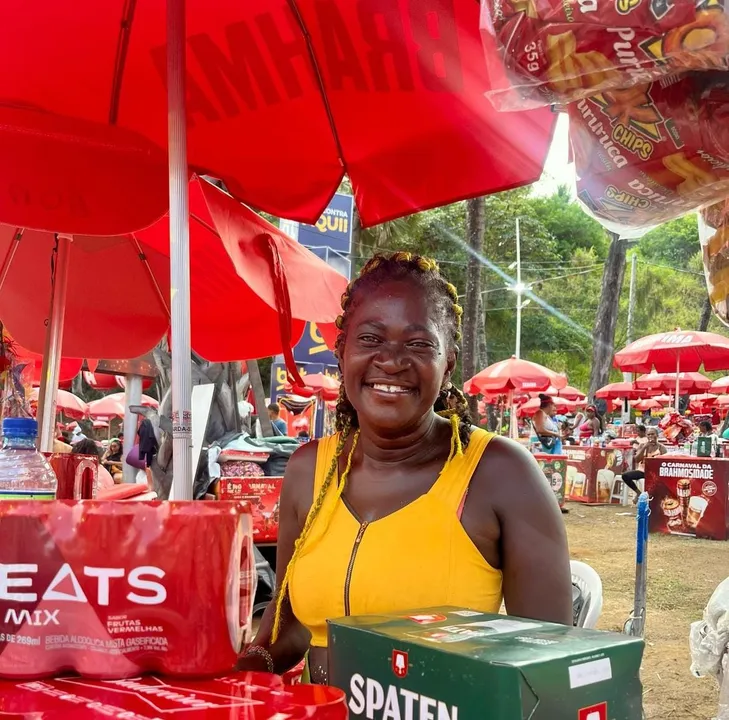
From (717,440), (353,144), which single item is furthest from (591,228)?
(353,144)

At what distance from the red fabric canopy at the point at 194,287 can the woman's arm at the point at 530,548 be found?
1.14m

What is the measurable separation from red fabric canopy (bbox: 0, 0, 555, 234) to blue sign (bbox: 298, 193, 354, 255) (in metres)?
11.9

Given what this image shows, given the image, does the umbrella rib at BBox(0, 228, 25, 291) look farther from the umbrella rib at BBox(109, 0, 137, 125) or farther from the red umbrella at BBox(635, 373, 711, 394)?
the red umbrella at BBox(635, 373, 711, 394)

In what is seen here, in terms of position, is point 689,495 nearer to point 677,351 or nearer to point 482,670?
point 677,351

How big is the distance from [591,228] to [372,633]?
57998 millimetres

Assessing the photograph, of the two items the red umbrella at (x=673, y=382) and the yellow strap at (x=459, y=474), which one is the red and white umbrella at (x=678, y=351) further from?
the yellow strap at (x=459, y=474)

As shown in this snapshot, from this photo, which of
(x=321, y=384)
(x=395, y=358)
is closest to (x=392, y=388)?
(x=395, y=358)

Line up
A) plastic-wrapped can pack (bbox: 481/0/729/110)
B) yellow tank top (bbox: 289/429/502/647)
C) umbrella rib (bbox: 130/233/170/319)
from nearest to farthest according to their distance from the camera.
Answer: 1. plastic-wrapped can pack (bbox: 481/0/729/110)
2. yellow tank top (bbox: 289/429/502/647)
3. umbrella rib (bbox: 130/233/170/319)

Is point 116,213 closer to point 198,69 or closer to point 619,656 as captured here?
point 198,69

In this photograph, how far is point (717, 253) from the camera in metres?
1.96

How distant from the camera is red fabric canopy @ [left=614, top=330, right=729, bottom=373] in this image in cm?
1430

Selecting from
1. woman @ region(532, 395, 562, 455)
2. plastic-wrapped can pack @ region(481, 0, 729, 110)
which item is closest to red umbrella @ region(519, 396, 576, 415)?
woman @ region(532, 395, 562, 455)

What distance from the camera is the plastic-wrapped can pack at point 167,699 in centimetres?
87

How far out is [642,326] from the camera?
51.6 metres
